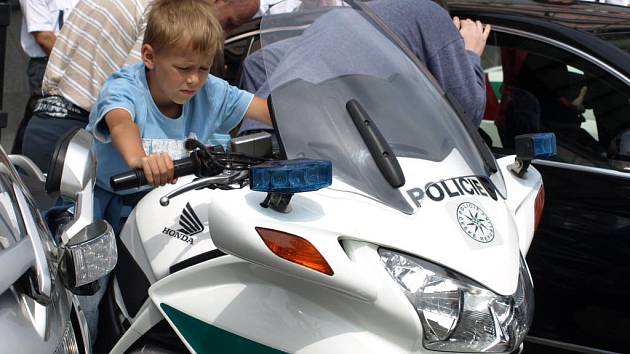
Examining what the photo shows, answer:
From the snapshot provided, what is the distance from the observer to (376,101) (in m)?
2.70

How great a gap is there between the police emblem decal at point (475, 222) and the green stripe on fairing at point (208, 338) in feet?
1.80

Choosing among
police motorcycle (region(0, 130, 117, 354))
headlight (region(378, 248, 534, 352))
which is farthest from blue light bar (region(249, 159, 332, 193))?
police motorcycle (region(0, 130, 117, 354))

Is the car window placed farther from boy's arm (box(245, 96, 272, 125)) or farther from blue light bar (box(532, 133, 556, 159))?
boy's arm (box(245, 96, 272, 125))

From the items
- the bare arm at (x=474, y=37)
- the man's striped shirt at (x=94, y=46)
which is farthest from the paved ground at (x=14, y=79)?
the bare arm at (x=474, y=37)

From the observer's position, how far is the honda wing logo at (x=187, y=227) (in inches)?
106

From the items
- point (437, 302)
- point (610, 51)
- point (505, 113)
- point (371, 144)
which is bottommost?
point (505, 113)

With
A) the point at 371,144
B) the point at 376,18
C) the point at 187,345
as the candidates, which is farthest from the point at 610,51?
the point at 187,345

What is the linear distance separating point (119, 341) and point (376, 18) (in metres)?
1.15

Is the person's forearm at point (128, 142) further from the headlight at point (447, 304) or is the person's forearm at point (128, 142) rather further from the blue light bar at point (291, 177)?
the headlight at point (447, 304)

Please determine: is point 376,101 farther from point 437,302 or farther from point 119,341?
point 119,341

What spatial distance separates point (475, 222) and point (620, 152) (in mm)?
1817

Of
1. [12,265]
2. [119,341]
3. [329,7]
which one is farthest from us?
[329,7]

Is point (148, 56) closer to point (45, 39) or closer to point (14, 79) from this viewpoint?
point (45, 39)

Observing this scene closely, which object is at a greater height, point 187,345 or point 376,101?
point 376,101
